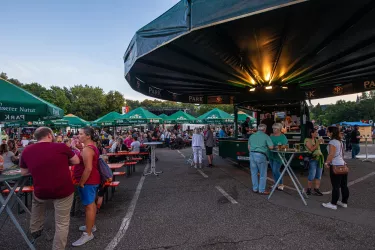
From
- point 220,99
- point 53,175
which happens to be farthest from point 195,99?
point 53,175

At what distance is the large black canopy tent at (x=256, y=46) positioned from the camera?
4.33 meters

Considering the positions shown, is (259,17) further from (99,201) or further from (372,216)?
(99,201)

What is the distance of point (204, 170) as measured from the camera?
9.63 metres

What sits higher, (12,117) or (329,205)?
(12,117)

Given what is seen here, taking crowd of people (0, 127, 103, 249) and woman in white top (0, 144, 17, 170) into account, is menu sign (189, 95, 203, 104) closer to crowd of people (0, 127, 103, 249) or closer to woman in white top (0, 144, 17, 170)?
woman in white top (0, 144, 17, 170)

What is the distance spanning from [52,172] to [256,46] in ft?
20.0

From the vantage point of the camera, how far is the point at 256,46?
6695 mm

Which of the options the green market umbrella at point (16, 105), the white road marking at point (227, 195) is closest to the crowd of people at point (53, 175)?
the green market umbrella at point (16, 105)

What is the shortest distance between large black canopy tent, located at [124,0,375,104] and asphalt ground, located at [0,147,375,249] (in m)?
3.56

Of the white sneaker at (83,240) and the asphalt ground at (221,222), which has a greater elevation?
the white sneaker at (83,240)

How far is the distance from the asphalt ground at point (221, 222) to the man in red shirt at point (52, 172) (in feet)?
2.31

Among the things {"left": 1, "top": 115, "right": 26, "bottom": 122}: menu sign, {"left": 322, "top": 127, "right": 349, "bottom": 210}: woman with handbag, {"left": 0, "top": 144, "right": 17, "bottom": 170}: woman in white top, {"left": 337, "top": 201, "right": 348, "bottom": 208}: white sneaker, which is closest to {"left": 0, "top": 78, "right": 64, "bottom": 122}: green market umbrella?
{"left": 1, "top": 115, "right": 26, "bottom": 122}: menu sign

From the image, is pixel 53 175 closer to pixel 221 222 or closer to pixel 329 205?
pixel 221 222

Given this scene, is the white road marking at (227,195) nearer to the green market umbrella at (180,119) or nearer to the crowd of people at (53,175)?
the crowd of people at (53,175)
